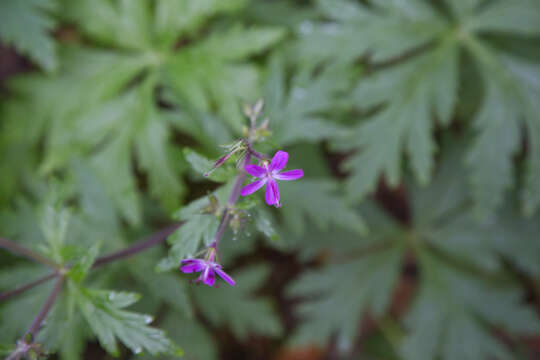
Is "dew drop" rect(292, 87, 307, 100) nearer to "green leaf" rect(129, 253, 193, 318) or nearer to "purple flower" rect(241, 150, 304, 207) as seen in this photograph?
"purple flower" rect(241, 150, 304, 207)

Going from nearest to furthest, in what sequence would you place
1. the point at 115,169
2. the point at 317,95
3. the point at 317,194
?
the point at 317,95 < the point at 317,194 < the point at 115,169

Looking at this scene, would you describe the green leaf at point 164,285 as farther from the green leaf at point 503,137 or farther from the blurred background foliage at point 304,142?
the green leaf at point 503,137

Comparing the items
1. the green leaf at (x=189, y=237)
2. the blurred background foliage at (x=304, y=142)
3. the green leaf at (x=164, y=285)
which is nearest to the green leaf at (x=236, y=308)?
the blurred background foliage at (x=304, y=142)

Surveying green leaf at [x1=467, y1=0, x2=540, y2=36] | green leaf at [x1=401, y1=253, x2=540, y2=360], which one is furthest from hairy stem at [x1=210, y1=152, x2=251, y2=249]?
green leaf at [x1=401, y1=253, x2=540, y2=360]

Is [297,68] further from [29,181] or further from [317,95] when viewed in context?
[29,181]

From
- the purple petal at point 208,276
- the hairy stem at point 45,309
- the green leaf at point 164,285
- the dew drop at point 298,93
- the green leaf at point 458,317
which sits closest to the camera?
the purple petal at point 208,276

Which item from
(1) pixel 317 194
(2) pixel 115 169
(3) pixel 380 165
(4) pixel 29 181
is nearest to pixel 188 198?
(2) pixel 115 169

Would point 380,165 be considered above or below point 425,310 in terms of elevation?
above
